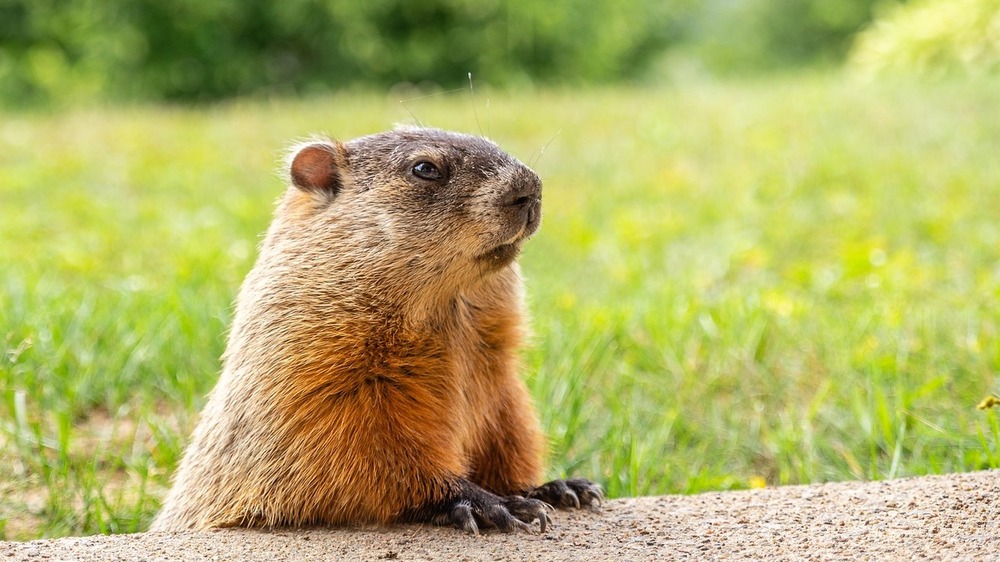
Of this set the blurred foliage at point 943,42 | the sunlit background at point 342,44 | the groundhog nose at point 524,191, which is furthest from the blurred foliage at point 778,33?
the groundhog nose at point 524,191

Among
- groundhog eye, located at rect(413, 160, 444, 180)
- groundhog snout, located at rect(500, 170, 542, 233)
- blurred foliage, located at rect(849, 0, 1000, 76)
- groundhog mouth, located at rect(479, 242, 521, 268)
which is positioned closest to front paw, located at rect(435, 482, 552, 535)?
groundhog mouth, located at rect(479, 242, 521, 268)

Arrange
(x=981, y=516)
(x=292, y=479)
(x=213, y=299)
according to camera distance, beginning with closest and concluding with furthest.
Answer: (x=981, y=516) < (x=292, y=479) < (x=213, y=299)

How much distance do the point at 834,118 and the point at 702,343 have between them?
5773 mm

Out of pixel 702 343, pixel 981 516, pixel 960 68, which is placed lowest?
pixel 981 516

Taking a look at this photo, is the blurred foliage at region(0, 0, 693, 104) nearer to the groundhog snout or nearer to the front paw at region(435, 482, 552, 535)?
the groundhog snout

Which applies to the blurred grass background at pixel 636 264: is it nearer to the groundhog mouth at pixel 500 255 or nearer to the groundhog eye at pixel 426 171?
the groundhog eye at pixel 426 171

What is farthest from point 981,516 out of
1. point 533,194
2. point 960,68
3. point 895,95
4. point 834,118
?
point 960,68

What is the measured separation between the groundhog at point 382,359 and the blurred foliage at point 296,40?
470 inches

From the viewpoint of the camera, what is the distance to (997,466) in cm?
334

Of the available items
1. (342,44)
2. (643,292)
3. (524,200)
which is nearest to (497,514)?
(524,200)

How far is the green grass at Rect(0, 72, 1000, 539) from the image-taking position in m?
4.00

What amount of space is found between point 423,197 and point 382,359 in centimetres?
47

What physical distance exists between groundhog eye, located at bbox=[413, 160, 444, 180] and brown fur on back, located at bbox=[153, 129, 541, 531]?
28 mm

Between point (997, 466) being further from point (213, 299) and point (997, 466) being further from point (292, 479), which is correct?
point (213, 299)
